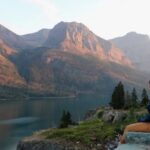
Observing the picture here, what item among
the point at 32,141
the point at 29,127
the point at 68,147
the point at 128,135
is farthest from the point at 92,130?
the point at 29,127

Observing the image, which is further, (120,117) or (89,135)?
(120,117)

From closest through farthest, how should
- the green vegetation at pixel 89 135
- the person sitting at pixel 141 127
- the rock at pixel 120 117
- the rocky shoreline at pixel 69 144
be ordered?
the person sitting at pixel 141 127 → the rocky shoreline at pixel 69 144 → the green vegetation at pixel 89 135 → the rock at pixel 120 117

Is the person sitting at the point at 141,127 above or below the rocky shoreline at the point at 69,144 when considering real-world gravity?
above

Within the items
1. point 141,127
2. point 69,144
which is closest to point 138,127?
point 141,127

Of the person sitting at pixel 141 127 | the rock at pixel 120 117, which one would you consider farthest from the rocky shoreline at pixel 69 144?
the person sitting at pixel 141 127

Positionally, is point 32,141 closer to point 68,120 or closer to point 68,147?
point 68,147

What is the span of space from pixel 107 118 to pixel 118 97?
13.5 meters

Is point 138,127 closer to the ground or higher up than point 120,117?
higher up

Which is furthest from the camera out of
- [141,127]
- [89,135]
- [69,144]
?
[89,135]

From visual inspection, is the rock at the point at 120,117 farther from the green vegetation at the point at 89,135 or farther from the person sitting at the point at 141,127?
the person sitting at the point at 141,127

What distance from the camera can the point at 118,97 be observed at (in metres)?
69.4

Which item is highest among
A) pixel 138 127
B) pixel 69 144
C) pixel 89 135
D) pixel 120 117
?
pixel 138 127

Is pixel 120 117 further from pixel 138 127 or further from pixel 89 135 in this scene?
pixel 138 127

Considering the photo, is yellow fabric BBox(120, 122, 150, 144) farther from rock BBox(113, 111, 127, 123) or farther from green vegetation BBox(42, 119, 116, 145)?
rock BBox(113, 111, 127, 123)
